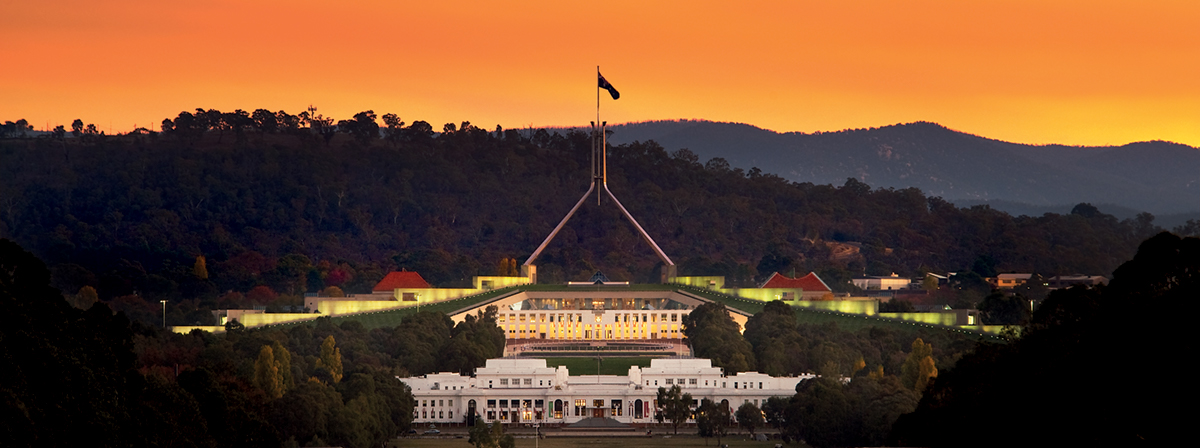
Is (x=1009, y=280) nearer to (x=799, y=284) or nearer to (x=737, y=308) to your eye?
(x=799, y=284)

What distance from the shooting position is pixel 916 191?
517 feet

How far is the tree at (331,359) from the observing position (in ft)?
201

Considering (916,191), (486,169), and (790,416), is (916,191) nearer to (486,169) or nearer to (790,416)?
(486,169)

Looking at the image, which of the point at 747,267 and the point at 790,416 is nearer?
the point at 790,416

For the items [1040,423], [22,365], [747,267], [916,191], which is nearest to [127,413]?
[22,365]

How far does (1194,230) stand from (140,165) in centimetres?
7067

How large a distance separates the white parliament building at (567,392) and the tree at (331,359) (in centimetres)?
260

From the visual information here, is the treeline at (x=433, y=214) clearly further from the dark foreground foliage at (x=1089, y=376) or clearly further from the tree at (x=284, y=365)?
the dark foreground foliage at (x=1089, y=376)

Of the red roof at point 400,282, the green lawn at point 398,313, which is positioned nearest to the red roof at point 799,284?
the green lawn at point 398,313

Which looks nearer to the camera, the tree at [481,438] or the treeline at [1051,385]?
the treeline at [1051,385]

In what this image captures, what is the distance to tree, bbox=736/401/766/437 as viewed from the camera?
59.5m

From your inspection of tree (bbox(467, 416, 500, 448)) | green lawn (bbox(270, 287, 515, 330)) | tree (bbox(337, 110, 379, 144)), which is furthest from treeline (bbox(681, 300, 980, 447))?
tree (bbox(337, 110, 379, 144))

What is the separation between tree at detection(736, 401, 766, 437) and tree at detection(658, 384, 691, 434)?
187cm

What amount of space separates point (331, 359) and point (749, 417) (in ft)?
41.4
